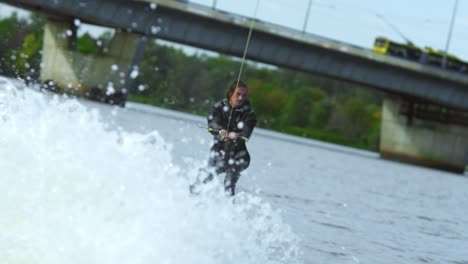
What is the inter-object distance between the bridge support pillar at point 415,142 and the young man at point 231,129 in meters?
66.0

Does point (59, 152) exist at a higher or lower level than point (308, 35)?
lower

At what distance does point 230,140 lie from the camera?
1320 cm

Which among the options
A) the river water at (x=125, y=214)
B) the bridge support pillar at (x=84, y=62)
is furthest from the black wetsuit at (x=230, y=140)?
the bridge support pillar at (x=84, y=62)

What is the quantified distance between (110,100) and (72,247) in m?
62.5

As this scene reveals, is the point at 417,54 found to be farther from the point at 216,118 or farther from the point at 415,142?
Result: the point at 216,118

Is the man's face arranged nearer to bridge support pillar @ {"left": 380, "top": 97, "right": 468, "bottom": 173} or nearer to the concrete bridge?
the concrete bridge

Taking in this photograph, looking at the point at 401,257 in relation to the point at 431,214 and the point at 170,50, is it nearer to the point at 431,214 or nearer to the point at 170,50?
the point at 431,214

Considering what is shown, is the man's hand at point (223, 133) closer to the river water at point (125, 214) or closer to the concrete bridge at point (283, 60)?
the river water at point (125, 214)

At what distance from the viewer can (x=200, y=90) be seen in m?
97.6

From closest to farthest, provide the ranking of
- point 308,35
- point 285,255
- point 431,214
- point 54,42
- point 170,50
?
point 285,255
point 431,214
point 308,35
point 54,42
point 170,50

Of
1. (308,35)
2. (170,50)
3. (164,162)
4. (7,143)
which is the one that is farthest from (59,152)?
(170,50)

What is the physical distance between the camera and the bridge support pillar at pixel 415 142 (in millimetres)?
78750

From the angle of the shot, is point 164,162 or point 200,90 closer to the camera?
point 164,162

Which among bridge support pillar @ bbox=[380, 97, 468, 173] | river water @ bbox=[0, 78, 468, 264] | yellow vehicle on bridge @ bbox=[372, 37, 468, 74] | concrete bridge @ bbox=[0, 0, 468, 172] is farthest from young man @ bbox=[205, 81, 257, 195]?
bridge support pillar @ bbox=[380, 97, 468, 173]
